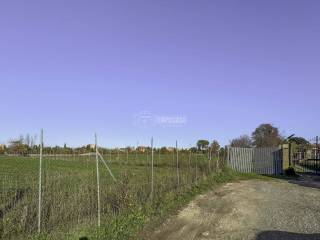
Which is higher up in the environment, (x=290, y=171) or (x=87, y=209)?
(x=290, y=171)

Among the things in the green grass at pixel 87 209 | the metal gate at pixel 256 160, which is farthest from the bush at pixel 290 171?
the green grass at pixel 87 209

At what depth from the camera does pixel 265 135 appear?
5991 centimetres

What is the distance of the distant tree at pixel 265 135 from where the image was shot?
180ft

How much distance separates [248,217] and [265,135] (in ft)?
162

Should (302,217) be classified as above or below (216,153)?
below

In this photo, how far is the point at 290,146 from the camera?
2947cm

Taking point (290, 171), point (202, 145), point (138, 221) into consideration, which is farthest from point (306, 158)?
point (138, 221)

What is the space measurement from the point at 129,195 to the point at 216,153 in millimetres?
16426

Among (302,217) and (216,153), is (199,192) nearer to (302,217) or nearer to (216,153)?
(302,217)

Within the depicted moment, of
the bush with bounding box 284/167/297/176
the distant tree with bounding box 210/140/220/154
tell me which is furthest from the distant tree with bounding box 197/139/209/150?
the bush with bounding box 284/167/297/176

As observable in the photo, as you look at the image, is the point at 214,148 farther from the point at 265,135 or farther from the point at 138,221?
the point at 265,135

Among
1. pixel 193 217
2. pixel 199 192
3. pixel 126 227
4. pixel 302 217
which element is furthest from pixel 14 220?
pixel 199 192

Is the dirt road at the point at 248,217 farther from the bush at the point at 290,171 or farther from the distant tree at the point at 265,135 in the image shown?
the distant tree at the point at 265,135

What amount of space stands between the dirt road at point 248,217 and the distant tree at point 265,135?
38393 millimetres
